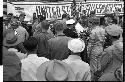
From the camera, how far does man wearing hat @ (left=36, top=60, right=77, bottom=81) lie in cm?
348

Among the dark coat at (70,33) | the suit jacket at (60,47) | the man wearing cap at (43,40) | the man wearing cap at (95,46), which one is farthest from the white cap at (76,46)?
the man wearing cap at (95,46)

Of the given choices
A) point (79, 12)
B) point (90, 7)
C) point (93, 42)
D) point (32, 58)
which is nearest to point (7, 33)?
point (32, 58)

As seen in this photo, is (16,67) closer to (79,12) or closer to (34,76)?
(34,76)

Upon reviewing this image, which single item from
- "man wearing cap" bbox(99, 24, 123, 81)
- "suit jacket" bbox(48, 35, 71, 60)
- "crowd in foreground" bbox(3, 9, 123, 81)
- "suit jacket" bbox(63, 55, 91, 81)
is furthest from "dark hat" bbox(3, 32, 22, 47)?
"man wearing cap" bbox(99, 24, 123, 81)

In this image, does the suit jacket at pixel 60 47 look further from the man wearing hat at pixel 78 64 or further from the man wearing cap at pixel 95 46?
the man wearing hat at pixel 78 64

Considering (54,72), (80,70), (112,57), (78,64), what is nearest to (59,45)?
(112,57)

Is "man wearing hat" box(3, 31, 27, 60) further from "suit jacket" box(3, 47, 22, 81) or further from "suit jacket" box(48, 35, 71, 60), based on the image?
"suit jacket" box(3, 47, 22, 81)

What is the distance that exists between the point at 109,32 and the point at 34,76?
2373 millimetres

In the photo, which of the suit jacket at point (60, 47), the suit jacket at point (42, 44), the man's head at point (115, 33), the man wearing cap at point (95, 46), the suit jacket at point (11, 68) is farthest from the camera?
the man wearing cap at point (95, 46)

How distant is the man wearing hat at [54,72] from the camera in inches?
137

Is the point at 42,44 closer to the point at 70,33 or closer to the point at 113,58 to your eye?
the point at 70,33

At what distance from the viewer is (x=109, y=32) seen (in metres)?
5.85

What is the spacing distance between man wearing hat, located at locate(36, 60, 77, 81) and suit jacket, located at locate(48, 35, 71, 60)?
8.05 feet

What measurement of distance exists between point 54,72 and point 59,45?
2.65 metres
